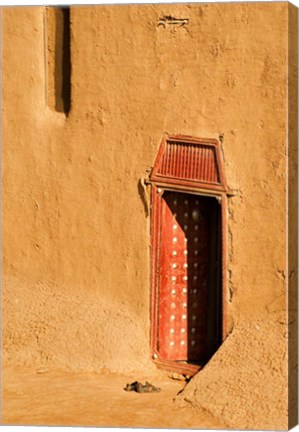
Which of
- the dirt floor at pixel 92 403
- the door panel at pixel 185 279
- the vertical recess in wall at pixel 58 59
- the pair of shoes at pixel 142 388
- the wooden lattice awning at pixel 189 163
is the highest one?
the vertical recess in wall at pixel 58 59

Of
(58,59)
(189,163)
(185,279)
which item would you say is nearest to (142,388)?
(185,279)

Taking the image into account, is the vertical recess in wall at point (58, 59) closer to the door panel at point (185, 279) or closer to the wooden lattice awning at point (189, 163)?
the wooden lattice awning at point (189, 163)

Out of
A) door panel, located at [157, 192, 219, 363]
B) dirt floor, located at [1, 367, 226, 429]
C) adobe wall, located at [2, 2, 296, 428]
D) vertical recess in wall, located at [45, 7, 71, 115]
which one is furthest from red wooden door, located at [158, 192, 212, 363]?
vertical recess in wall, located at [45, 7, 71, 115]

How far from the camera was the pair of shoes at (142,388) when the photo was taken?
11641 millimetres

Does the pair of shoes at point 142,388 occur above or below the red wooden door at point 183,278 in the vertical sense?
below

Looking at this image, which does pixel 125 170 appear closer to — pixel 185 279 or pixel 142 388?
pixel 185 279

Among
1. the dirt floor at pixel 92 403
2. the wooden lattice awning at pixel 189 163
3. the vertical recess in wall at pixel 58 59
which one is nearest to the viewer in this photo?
the dirt floor at pixel 92 403

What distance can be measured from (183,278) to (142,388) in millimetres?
1239

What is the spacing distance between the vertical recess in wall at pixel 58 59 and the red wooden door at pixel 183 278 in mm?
1730

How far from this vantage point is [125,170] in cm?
1232

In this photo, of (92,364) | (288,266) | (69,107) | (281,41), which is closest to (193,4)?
(281,41)

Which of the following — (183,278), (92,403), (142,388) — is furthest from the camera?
(183,278)

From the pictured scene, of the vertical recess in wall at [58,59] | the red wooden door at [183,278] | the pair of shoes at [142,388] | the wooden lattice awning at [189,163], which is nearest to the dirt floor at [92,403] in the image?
the pair of shoes at [142,388]

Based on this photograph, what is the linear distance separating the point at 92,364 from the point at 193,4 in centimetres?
369
